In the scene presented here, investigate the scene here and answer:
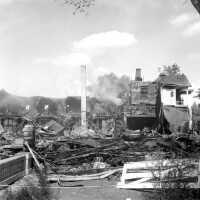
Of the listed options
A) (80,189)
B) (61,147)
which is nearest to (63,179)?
(80,189)

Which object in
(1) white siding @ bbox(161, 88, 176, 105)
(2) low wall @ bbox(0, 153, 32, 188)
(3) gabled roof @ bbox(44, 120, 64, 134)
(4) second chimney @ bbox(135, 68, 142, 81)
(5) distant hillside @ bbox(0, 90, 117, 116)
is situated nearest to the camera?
(2) low wall @ bbox(0, 153, 32, 188)

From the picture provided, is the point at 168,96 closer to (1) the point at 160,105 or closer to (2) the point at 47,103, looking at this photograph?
(1) the point at 160,105

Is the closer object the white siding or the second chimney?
the white siding

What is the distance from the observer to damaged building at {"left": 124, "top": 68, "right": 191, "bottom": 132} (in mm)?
37469

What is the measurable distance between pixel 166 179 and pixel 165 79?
4179 centimetres

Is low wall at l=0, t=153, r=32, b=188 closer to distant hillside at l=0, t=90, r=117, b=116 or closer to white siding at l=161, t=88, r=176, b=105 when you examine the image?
white siding at l=161, t=88, r=176, b=105

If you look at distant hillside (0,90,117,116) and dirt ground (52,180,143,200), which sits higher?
distant hillside (0,90,117,116)

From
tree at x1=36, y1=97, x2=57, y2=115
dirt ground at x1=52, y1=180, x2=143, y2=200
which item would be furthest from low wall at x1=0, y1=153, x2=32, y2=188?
tree at x1=36, y1=97, x2=57, y2=115

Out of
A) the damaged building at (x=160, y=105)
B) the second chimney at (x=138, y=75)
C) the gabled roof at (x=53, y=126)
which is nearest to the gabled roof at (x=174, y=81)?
the damaged building at (x=160, y=105)

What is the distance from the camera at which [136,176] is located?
906 centimetres

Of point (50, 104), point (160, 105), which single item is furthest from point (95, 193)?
point (50, 104)

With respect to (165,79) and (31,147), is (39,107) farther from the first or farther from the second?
(31,147)

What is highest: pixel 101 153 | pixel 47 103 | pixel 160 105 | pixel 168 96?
pixel 168 96

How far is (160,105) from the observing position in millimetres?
40531
